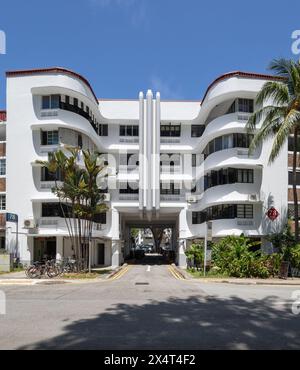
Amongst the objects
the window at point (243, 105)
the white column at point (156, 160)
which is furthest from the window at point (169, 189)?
the window at point (243, 105)

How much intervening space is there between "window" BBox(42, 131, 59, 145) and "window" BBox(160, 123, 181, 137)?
10.8 meters

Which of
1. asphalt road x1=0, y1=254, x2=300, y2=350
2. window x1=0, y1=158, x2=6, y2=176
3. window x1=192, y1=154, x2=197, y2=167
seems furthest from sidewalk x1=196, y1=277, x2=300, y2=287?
window x1=0, y1=158, x2=6, y2=176

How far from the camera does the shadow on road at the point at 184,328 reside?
8.52 m

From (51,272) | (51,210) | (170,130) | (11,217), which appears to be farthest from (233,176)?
(11,217)

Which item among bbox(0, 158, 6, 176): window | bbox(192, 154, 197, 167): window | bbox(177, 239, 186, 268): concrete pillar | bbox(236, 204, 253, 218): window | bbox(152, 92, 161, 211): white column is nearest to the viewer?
bbox(236, 204, 253, 218): window

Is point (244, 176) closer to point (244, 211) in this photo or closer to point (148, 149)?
point (244, 211)

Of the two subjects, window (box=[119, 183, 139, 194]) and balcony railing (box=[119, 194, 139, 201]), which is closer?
balcony railing (box=[119, 194, 139, 201])

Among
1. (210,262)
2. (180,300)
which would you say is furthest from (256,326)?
(210,262)

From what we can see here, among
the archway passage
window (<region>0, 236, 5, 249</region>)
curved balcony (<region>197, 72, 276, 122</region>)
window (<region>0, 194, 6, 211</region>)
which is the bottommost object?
the archway passage

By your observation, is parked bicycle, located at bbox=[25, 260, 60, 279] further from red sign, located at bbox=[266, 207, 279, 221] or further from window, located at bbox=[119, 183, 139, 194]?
red sign, located at bbox=[266, 207, 279, 221]

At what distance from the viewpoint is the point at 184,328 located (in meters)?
10.2

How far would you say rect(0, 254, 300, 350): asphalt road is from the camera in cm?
864

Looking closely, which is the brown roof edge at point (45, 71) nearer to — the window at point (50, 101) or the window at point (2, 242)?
the window at point (50, 101)
